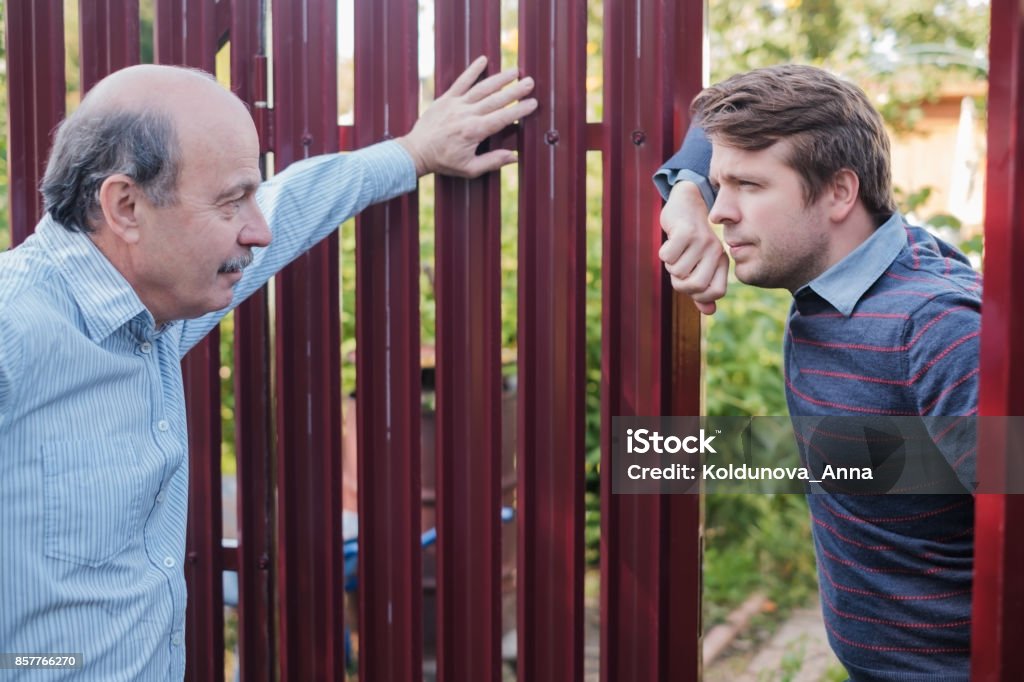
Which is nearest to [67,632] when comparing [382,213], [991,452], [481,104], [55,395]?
[55,395]

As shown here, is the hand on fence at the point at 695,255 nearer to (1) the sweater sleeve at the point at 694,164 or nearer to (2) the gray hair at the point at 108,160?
(1) the sweater sleeve at the point at 694,164

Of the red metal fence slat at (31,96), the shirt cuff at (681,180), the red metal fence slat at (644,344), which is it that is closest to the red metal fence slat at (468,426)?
the red metal fence slat at (644,344)

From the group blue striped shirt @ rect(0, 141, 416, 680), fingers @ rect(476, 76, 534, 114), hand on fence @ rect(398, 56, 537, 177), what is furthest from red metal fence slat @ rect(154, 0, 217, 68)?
blue striped shirt @ rect(0, 141, 416, 680)

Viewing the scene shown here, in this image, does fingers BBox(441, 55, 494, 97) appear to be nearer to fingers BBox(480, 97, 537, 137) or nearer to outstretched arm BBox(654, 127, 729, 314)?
fingers BBox(480, 97, 537, 137)

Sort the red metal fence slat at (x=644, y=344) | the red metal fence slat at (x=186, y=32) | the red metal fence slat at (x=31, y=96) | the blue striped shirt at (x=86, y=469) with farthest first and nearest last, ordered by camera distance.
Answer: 1. the red metal fence slat at (x=31, y=96)
2. the red metal fence slat at (x=186, y=32)
3. the red metal fence slat at (x=644, y=344)
4. the blue striped shirt at (x=86, y=469)

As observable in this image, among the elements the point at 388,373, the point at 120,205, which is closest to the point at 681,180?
the point at 388,373

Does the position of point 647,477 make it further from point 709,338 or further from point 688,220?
point 709,338

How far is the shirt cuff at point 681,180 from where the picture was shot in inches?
93.7

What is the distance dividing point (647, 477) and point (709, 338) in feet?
10.5

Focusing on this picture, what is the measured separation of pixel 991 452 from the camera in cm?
146

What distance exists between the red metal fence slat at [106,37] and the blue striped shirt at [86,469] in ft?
3.00

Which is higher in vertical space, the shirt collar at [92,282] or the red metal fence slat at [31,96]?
the red metal fence slat at [31,96]

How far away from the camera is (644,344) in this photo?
8.50 ft

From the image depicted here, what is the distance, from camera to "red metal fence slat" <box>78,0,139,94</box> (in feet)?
9.34
